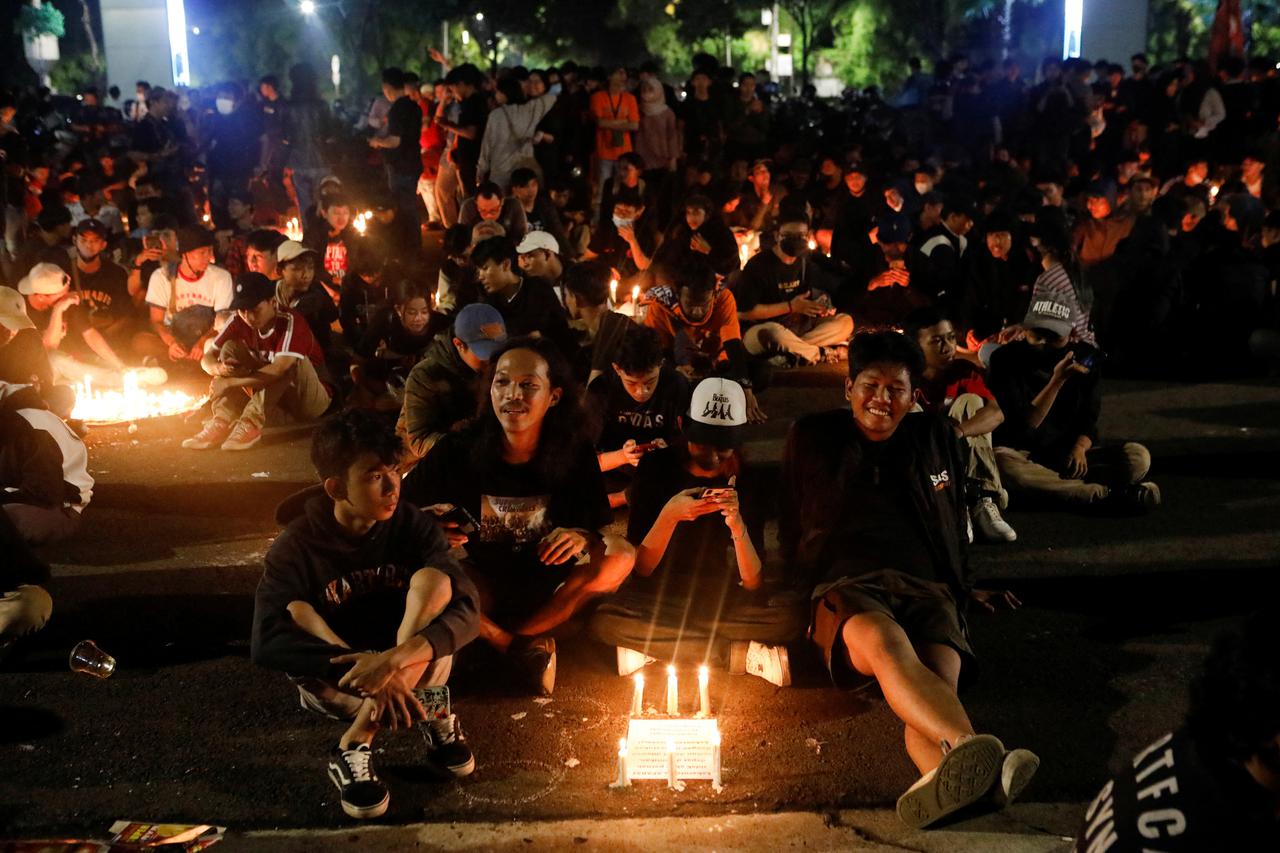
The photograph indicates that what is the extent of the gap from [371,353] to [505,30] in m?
33.4

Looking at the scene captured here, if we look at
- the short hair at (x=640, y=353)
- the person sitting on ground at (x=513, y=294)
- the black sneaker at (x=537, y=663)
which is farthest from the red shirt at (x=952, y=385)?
the black sneaker at (x=537, y=663)

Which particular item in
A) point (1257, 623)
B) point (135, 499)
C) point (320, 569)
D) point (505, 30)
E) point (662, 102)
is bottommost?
point (135, 499)

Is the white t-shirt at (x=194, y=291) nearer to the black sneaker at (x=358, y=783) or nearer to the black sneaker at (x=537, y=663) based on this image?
the black sneaker at (x=537, y=663)

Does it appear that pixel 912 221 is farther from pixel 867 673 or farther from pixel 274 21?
pixel 274 21

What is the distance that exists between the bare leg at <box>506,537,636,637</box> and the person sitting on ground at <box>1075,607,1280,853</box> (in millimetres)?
2811

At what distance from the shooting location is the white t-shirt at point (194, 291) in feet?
35.8

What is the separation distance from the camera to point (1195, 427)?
9.59 meters

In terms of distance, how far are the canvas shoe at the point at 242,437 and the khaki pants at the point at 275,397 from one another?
0.16 ft

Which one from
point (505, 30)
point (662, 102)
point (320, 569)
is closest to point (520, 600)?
point (320, 569)

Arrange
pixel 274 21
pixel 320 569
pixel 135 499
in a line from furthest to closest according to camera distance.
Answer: pixel 274 21, pixel 135 499, pixel 320 569

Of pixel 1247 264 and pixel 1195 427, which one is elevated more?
pixel 1247 264

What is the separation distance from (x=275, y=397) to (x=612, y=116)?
7543mm

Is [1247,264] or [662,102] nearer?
Result: [1247,264]

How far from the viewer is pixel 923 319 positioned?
6984mm
